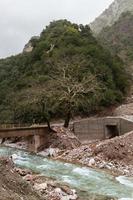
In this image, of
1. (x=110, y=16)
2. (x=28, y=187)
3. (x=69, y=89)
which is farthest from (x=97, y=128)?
(x=110, y=16)

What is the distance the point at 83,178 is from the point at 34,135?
55.6 feet

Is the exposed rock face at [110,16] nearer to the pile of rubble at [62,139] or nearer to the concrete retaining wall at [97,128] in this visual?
the concrete retaining wall at [97,128]

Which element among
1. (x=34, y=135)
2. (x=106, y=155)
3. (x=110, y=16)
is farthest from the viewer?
(x=110, y=16)

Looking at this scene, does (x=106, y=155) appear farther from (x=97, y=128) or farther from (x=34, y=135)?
(x=34, y=135)

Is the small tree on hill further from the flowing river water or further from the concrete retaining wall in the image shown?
the flowing river water

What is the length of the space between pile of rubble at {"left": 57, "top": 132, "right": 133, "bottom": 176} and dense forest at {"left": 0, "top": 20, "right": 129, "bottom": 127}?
33.3 feet

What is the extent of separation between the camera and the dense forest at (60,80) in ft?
156

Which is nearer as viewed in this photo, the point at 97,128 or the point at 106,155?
the point at 106,155

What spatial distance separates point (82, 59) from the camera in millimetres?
64000

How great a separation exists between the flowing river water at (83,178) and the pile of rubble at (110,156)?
1.33 metres

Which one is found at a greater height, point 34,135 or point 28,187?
point 34,135

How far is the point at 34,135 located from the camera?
4488cm

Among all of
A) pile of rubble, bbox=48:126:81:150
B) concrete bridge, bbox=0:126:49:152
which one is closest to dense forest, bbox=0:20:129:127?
concrete bridge, bbox=0:126:49:152

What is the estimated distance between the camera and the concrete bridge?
43.7m
